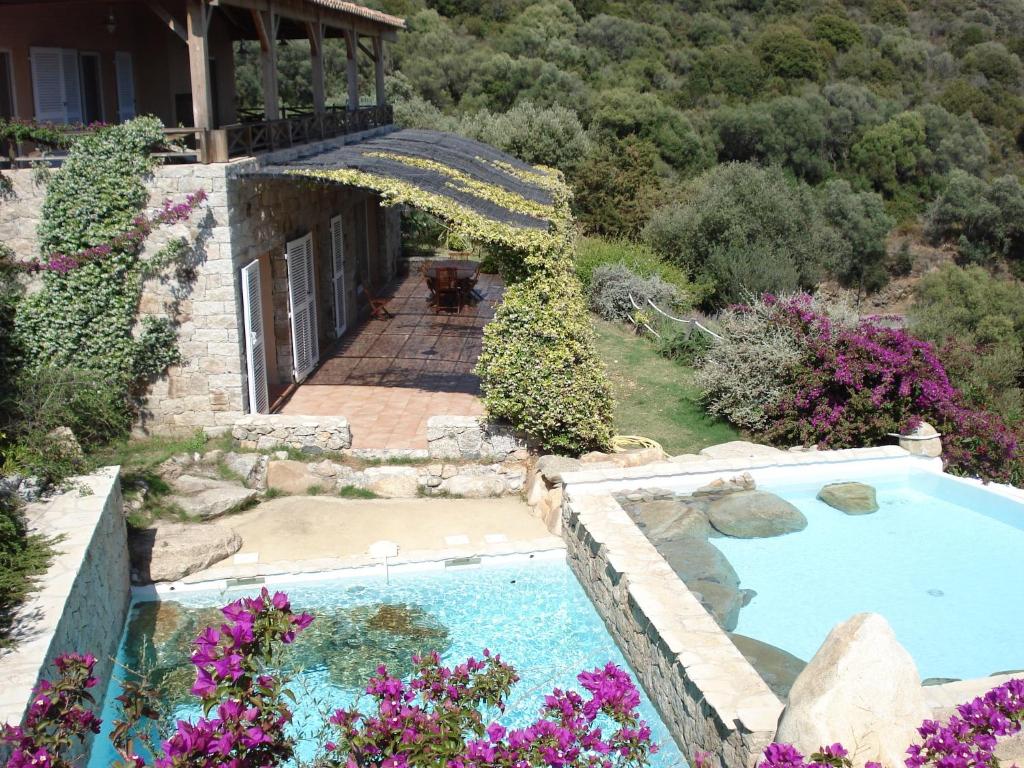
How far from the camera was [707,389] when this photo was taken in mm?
12867

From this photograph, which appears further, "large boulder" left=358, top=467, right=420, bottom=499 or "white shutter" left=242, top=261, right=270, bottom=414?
"white shutter" left=242, top=261, right=270, bottom=414

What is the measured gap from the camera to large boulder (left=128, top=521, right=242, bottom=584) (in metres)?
8.48

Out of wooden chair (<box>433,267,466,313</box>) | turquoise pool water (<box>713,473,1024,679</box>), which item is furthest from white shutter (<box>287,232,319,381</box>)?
turquoise pool water (<box>713,473,1024,679</box>)

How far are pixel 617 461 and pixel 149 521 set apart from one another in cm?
471

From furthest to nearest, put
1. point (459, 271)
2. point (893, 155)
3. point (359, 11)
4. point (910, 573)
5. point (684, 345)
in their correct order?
point (893, 155), point (459, 271), point (359, 11), point (684, 345), point (910, 573)

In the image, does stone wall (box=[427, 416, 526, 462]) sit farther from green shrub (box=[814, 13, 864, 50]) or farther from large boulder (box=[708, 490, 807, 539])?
green shrub (box=[814, 13, 864, 50])

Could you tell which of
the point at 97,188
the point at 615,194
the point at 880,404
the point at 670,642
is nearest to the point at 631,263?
the point at 615,194

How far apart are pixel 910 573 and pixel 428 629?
434cm

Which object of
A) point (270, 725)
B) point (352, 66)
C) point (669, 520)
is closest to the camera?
point (270, 725)

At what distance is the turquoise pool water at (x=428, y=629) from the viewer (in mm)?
7008

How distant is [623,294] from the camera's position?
18.3 meters

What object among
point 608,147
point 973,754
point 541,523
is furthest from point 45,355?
point 608,147

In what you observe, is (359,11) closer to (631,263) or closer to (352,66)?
(352,66)

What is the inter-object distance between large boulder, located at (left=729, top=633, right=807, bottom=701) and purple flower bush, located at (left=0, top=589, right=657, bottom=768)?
9.98 ft
